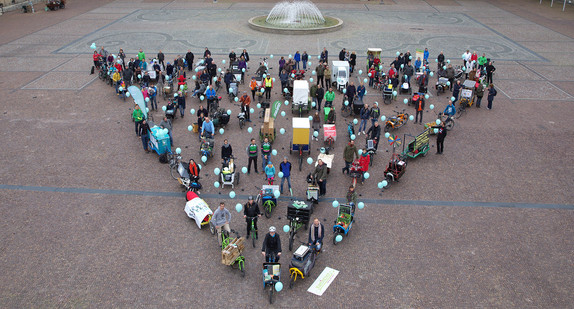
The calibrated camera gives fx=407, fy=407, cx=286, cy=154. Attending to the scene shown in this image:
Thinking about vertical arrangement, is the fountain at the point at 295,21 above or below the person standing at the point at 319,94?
above

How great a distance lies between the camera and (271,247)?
9.55 meters

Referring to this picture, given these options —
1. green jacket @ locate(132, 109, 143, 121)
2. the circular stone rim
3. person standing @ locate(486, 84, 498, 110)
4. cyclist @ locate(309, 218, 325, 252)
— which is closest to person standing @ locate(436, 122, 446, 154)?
person standing @ locate(486, 84, 498, 110)

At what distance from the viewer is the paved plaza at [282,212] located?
30.7 feet

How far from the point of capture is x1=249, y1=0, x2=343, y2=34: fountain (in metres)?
32.8

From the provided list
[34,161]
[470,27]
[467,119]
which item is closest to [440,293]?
[467,119]

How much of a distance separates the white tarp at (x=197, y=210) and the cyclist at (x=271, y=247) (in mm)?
2466

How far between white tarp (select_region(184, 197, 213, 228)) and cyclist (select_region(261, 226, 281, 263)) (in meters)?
2.47

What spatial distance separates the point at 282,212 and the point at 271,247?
264 centimetres

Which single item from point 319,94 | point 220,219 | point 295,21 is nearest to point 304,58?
point 319,94

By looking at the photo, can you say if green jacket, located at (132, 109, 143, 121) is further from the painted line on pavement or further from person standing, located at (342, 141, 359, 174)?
person standing, located at (342, 141, 359, 174)

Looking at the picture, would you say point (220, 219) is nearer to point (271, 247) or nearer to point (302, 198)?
point (271, 247)

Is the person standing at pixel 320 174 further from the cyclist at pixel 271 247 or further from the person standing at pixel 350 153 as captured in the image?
the cyclist at pixel 271 247

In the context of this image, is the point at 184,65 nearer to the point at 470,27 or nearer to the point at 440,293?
the point at 440,293

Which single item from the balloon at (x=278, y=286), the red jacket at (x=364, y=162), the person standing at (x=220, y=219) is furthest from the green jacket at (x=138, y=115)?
the balloon at (x=278, y=286)
